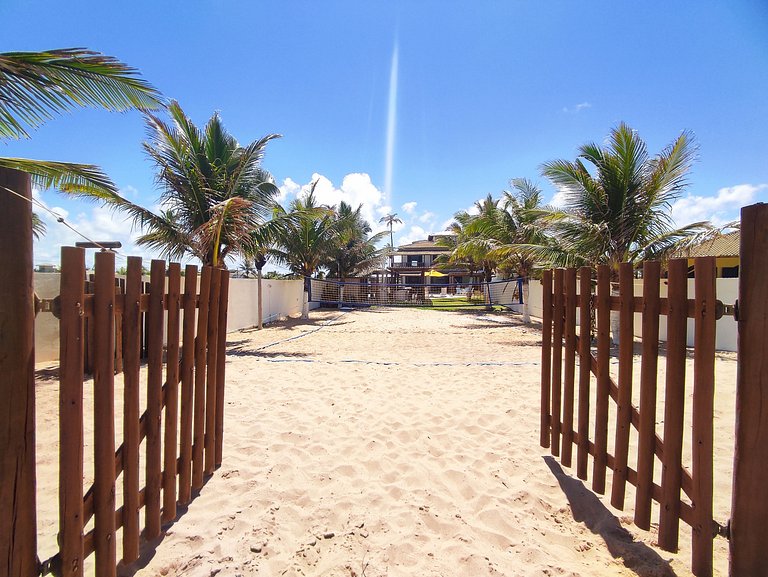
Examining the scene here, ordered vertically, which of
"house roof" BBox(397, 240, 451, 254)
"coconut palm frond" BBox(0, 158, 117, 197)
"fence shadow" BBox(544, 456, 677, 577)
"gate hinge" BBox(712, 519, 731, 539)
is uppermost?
"house roof" BBox(397, 240, 451, 254)

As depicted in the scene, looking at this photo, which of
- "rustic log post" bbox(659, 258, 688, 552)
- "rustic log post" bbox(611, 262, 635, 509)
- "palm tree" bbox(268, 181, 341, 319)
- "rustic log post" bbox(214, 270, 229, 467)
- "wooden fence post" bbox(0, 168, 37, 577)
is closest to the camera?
"wooden fence post" bbox(0, 168, 37, 577)

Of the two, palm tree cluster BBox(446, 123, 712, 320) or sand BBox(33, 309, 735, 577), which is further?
palm tree cluster BBox(446, 123, 712, 320)

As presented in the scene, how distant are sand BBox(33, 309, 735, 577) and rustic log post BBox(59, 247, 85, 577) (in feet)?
1.54

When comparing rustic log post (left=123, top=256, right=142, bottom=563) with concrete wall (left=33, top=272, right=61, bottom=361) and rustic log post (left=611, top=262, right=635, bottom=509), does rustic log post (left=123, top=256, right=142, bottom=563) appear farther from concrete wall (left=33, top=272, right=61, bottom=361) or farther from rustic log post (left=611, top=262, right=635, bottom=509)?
concrete wall (left=33, top=272, right=61, bottom=361)

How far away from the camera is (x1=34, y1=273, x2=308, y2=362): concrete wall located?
6.91 m

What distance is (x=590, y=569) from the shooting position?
1.96 meters

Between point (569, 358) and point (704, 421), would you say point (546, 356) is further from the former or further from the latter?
point (704, 421)

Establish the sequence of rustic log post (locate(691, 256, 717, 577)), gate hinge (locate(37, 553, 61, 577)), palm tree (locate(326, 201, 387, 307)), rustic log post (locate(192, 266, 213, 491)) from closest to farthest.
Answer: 1. gate hinge (locate(37, 553, 61, 577))
2. rustic log post (locate(691, 256, 717, 577))
3. rustic log post (locate(192, 266, 213, 491))
4. palm tree (locate(326, 201, 387, 307))

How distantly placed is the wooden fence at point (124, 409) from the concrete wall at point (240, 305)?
5.47m

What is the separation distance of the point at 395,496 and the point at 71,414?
1967mm

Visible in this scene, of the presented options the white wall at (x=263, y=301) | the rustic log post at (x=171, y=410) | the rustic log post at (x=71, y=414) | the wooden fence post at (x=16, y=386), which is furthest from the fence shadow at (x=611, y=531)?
the white wall at (x=263, y=301)

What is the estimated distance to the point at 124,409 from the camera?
177 cm

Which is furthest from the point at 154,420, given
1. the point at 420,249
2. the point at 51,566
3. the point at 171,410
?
the point at 420,249

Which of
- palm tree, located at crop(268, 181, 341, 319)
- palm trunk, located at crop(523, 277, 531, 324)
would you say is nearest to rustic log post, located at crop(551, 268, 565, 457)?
palm trunk, located at crop(523, 277, 531, 324)
